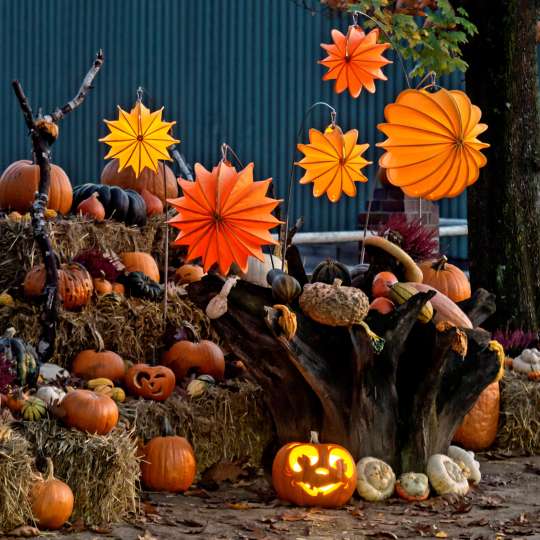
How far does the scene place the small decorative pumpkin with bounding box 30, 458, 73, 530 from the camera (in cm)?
541

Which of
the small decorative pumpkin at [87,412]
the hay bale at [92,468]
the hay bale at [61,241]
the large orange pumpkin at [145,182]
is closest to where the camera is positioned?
the hay bale at [92,468]

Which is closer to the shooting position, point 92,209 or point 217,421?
point 217,421

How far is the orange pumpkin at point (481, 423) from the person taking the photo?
750 cm

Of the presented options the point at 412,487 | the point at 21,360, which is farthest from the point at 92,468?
the point at 412,487

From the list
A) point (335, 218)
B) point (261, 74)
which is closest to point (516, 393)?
point (335, 218)

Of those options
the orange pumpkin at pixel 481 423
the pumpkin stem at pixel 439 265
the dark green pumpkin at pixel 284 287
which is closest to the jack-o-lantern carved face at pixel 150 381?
the dark green pumpkin at pixel 284 287

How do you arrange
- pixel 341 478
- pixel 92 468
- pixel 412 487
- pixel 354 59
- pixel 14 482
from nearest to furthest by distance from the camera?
pixel 14 482, pixel 92 468, pixel 341 478, pixel 412 487, pixel 354 59

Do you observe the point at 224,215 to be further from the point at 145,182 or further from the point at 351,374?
the point at 145,182

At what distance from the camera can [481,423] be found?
752cm

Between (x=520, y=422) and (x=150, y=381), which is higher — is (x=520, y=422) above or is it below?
below

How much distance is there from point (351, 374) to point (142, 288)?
2.13 metres

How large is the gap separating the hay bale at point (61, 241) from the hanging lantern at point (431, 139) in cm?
275

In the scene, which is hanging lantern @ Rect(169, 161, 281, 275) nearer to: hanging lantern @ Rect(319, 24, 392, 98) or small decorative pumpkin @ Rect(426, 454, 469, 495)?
hanging lantern @ Rect(319, 24, 392, 98)

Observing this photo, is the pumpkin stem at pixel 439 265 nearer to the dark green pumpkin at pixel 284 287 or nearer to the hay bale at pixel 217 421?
the hay bale at pixel 217 421
